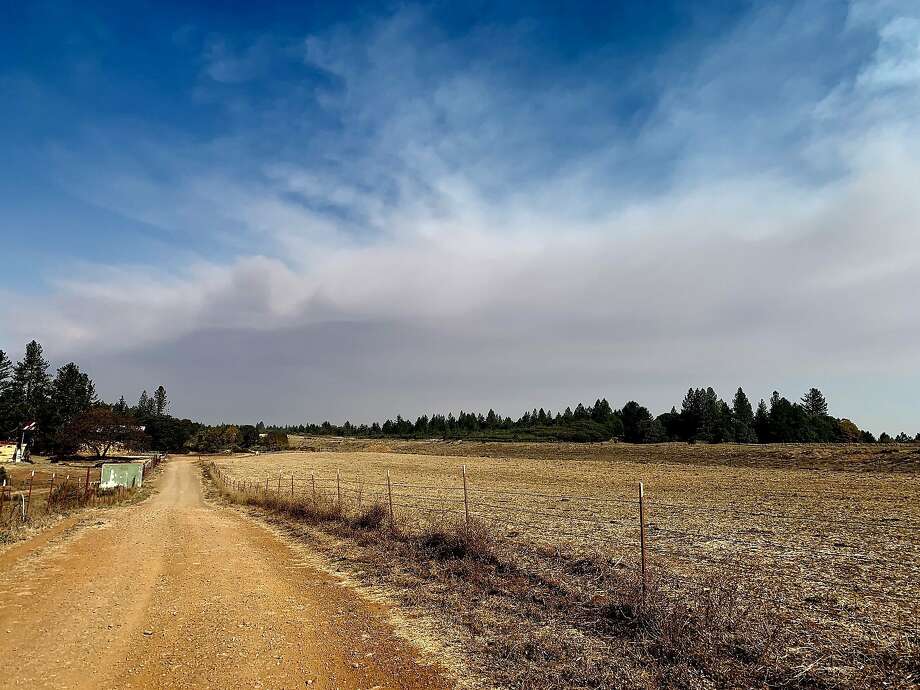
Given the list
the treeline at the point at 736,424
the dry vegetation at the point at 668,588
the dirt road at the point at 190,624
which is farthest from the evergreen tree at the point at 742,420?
the dirt road at the point at 190,624

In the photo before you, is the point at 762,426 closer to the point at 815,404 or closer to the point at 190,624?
the point at 815,404

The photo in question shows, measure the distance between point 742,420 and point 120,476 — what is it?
455 feet

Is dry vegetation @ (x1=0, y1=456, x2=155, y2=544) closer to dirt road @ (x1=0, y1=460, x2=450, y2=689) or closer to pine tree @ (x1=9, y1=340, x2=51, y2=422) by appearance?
dirt road @ (x1=0, y1=460, x2=450, y2=689)

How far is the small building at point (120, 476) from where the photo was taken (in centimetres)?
3869

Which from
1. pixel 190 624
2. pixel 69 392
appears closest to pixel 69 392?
pixel 69 392

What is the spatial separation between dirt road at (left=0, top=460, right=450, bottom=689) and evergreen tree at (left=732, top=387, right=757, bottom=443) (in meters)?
131

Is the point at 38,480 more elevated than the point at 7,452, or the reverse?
the point at 7,452

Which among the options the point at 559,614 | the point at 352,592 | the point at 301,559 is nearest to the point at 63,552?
the point at 301,559

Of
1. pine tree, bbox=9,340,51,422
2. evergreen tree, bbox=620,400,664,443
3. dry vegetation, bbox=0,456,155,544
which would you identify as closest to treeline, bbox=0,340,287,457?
pine tree, bbox=9,340,51,422

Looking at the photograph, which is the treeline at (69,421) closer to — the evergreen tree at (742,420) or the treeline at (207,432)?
the treeline at (207,432)

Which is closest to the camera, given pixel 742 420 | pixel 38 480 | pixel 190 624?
pixel 190 624

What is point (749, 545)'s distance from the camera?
15125 mm

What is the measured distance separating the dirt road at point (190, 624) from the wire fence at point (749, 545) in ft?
14.5

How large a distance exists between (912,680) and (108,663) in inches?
395
